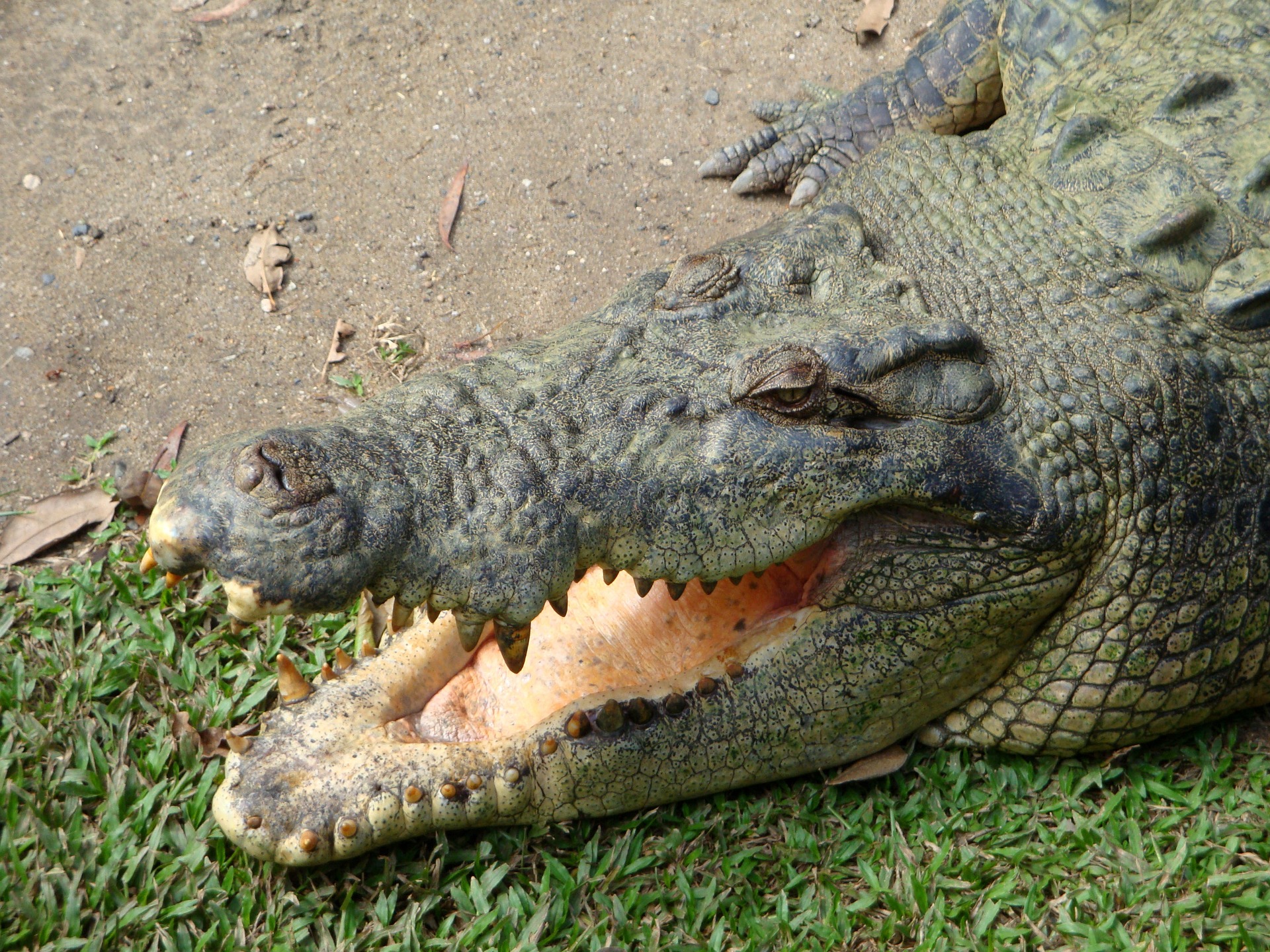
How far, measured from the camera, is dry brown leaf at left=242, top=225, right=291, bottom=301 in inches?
154

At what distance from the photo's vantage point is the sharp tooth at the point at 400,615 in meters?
2.04

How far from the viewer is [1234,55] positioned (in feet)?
10.2

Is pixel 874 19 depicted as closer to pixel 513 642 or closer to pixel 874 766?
pixel 874 766

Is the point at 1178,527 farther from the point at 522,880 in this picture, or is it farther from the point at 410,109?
the point at 410,109

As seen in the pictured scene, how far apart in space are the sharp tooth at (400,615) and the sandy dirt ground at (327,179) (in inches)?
62.2

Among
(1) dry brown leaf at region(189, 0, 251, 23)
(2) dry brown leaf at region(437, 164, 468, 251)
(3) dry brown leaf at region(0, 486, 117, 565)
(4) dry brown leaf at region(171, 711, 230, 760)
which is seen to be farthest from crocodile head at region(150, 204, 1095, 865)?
(1) dry brown leaf at region(189, 0, 251, 23)

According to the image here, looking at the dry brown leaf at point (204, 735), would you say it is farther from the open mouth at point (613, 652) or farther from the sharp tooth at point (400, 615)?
the sharp tooth at point (400, 615)

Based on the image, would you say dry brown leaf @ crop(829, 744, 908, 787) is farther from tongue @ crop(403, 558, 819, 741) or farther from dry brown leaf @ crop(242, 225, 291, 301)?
dry brown leaf @ crop(242, 225, 291, 301)

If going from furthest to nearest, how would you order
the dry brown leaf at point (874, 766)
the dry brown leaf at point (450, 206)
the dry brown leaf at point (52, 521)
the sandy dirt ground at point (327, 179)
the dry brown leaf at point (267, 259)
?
the dry brown leaf at point (450, 206) < the dry brown leaf at point (267, 259) < the sandy dirt ground at point (327, 179) < the dry brown leaf at point (52, 521) < the dry brown leaf at point (874, 766)

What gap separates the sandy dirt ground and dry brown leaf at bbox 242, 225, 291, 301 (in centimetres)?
4

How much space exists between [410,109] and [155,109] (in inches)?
40.6

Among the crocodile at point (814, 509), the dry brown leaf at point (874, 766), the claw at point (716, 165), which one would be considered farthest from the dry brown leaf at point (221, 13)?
the dry brown leaf at point (874, 766)

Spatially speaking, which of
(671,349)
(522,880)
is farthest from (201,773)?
(671,349)

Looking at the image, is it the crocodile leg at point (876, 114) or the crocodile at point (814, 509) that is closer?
the crocodile at point (814, 509)
